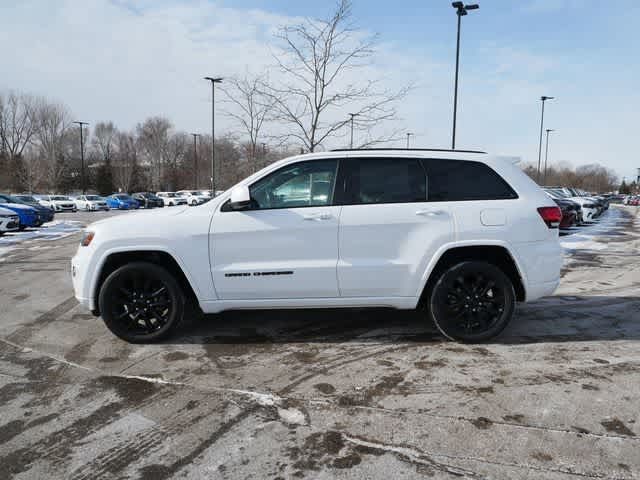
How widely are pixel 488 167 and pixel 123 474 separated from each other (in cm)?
386

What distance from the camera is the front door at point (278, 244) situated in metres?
4.20

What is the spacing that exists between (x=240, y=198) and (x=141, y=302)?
1.44 m

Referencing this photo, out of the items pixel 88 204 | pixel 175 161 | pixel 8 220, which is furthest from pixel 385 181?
pixel 175 161

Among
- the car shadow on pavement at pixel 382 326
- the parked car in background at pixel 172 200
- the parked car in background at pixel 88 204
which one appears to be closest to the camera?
the car shadow on pavement at pixel 382 326

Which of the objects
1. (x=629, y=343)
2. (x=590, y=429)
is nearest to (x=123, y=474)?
(x=590, y=429)

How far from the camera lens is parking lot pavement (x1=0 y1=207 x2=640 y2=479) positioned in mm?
2572

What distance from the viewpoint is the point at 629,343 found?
14.7ft

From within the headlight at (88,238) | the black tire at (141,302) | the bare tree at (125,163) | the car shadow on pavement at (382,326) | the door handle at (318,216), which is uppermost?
the bare tree at (125,163)

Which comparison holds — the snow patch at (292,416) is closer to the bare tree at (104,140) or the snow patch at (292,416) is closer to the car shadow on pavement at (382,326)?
the car shadow on pavement at (382,326)

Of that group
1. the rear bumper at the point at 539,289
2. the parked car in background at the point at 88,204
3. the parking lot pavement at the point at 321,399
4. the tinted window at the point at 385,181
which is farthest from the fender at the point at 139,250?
the parked car in background at the point at 88,204

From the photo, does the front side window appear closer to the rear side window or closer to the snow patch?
the rear side window

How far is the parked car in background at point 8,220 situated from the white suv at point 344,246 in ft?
42.7

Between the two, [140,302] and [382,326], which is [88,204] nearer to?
[140,302]

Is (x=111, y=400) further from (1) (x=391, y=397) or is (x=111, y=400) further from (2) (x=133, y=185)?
(2) (x=133, y=185)
